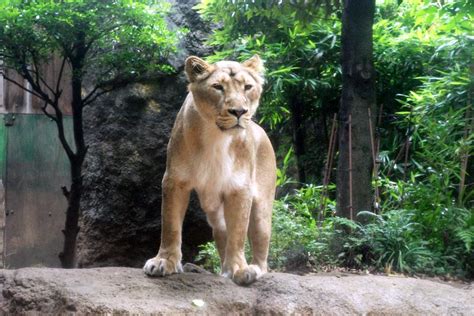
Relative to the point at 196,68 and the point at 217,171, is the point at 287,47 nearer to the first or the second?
the point at 196,68

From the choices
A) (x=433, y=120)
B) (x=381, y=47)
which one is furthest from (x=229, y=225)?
(x=381, y=47)

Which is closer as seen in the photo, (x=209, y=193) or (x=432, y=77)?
(x=209, y=193)

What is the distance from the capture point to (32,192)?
7086mm

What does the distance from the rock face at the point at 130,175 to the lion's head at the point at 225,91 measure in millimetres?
2636

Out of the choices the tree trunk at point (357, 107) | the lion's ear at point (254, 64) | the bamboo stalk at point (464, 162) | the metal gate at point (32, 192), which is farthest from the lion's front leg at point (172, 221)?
the bamboo stalk at point (464, 162)

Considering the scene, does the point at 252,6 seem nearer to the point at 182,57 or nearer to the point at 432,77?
the point at 182,57

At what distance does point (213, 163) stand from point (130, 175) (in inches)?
113

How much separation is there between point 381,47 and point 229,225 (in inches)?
159

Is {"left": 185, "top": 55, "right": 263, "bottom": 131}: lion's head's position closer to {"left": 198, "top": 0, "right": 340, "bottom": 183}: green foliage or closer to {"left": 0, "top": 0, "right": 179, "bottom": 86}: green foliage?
{"left": 0, "top": 0, "right": 179, "bottom": 86}: green foliage

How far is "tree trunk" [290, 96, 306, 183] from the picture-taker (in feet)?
27.6

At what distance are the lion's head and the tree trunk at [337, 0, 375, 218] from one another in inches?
72.7

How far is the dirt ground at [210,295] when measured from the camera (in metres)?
4.14

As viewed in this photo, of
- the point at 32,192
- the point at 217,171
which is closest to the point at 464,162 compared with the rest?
the point at 217,171

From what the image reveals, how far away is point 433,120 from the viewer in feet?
21.9
